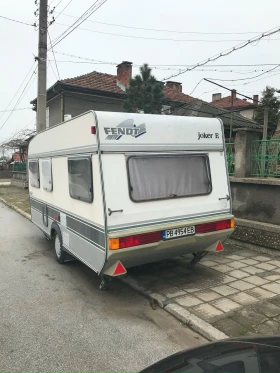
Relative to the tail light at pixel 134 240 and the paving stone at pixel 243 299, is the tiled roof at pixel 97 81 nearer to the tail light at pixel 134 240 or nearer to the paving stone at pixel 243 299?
the tail light at pixel 134 240

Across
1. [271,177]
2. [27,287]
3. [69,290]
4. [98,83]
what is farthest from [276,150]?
[98,83]

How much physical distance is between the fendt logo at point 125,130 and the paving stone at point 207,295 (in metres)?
2.41

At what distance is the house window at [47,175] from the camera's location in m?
6.45

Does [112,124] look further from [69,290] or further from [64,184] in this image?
[69,290]

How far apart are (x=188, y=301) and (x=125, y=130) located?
8.12 feet

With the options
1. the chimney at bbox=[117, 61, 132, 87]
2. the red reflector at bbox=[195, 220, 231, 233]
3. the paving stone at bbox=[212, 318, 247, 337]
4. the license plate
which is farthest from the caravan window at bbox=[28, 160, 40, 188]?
the chimney at bbox=[117, 61, 132, 87]

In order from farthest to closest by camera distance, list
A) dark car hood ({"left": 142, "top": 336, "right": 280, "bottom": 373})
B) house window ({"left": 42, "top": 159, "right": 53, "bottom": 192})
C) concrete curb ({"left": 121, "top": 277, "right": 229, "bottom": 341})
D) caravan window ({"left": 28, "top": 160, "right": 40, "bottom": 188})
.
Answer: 1. caravan window ({"left": 28, "top": 160, "right": 40, "bottom": 188})
2. house window ({"left": 42, "top": 159, "right": 53, "bottom": 192})
3. concrete curb ({"left": 121, "top": 277, "right": 229, "bottom": 341})
4. dark car hood ({"left": 142, "top": 336, "right": 280, "bottom": 373})

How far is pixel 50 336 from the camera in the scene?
365 cm

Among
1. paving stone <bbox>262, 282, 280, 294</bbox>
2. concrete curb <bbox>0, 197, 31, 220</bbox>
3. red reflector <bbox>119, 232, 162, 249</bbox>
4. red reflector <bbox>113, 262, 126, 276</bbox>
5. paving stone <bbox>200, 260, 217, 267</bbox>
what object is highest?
red reflector <bbox>119, 232, 162, 249</bbox>

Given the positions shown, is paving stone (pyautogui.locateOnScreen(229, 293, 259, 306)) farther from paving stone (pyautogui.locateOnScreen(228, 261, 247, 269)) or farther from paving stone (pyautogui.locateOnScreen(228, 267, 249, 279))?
paving stone (pyautogui.locateOnScreen(228, 261, 247, 269))

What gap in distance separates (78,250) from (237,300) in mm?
2466

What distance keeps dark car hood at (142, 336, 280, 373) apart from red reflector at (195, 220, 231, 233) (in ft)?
8.53

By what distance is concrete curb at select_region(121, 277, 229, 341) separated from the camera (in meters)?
3.58

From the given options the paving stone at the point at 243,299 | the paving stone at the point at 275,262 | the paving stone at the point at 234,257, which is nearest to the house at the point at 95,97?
the paving stone at the point at 234,257
